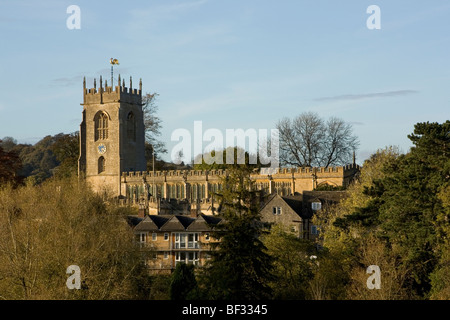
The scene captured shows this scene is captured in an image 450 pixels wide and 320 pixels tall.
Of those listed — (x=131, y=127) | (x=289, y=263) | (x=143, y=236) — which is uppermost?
(x=131, y=127)

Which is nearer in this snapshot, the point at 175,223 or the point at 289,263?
the point at 289,263

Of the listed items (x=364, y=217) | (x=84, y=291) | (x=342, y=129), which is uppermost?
(x=342, y=129)

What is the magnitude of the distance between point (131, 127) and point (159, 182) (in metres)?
8.15

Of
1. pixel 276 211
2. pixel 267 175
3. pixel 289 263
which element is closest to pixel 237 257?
pixel 289 263

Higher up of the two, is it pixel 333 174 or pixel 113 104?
pixel 113 104

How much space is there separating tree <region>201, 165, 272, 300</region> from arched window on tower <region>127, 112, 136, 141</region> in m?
53.3

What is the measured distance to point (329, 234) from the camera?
156 ft

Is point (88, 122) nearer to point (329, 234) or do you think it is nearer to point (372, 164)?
point (372, 164)

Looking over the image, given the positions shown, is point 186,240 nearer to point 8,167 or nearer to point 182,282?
point 182,282

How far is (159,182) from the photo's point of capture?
8244cm

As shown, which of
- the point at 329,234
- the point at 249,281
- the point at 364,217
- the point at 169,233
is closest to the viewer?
the point at 249,281

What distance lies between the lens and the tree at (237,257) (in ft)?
109
